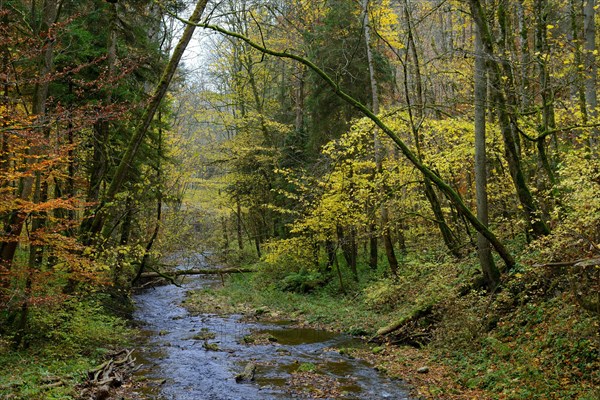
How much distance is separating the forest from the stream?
532 millimetres

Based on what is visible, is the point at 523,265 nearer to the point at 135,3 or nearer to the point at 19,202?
the point at 19,202

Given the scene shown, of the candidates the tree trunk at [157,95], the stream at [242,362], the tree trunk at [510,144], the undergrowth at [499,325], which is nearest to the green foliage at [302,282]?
the undergrowth at [499,325]

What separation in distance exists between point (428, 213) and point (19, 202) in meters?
12.9

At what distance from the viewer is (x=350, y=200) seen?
1609 cm

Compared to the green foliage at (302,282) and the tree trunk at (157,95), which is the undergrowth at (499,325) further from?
the tree trunk at (157,95)

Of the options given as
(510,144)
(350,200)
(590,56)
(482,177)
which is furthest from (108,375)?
(590,56)

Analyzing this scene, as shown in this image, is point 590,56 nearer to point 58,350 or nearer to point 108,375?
point 108,375

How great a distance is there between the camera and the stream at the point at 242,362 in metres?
7.95

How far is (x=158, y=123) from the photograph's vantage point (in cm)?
1702

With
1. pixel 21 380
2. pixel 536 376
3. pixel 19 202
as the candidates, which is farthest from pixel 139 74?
pixel 536 376

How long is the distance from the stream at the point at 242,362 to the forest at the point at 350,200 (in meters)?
0.53

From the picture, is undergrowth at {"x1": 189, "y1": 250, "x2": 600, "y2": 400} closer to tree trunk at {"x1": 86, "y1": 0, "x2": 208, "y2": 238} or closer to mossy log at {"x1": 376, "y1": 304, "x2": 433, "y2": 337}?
mossy log at {"x1": 376, "y1": 304, "x2": 433, "y2": 337}

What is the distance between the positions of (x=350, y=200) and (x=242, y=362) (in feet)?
25.7

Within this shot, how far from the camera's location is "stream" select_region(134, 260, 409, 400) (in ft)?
26.1
